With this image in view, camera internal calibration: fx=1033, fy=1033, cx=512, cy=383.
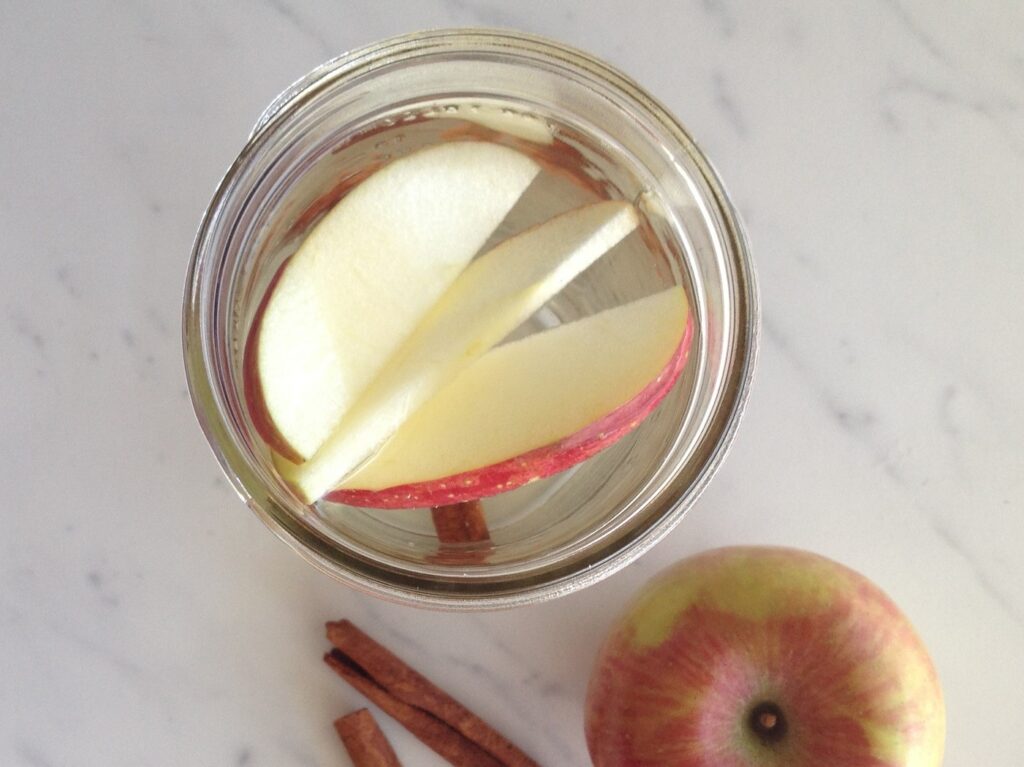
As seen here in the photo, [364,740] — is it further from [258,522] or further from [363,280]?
[363,280]

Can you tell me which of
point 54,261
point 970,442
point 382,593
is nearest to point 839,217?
point 970,442

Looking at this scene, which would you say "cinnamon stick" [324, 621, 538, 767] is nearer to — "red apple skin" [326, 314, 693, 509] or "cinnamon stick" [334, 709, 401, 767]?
"cinnamon stick" [334, 709, 401, 767]

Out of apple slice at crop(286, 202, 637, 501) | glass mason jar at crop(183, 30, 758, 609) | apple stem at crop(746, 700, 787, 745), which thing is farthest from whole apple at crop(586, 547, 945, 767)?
apple slice at crop(286, 202, 637, 501)

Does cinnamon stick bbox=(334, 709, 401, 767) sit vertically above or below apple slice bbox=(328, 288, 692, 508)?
below

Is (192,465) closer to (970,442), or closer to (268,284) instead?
(268,284)

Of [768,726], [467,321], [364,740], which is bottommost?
[364,740]

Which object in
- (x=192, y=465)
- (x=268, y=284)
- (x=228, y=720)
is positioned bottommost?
(x=228, y=720)

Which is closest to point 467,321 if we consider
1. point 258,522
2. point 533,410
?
point 533,410
